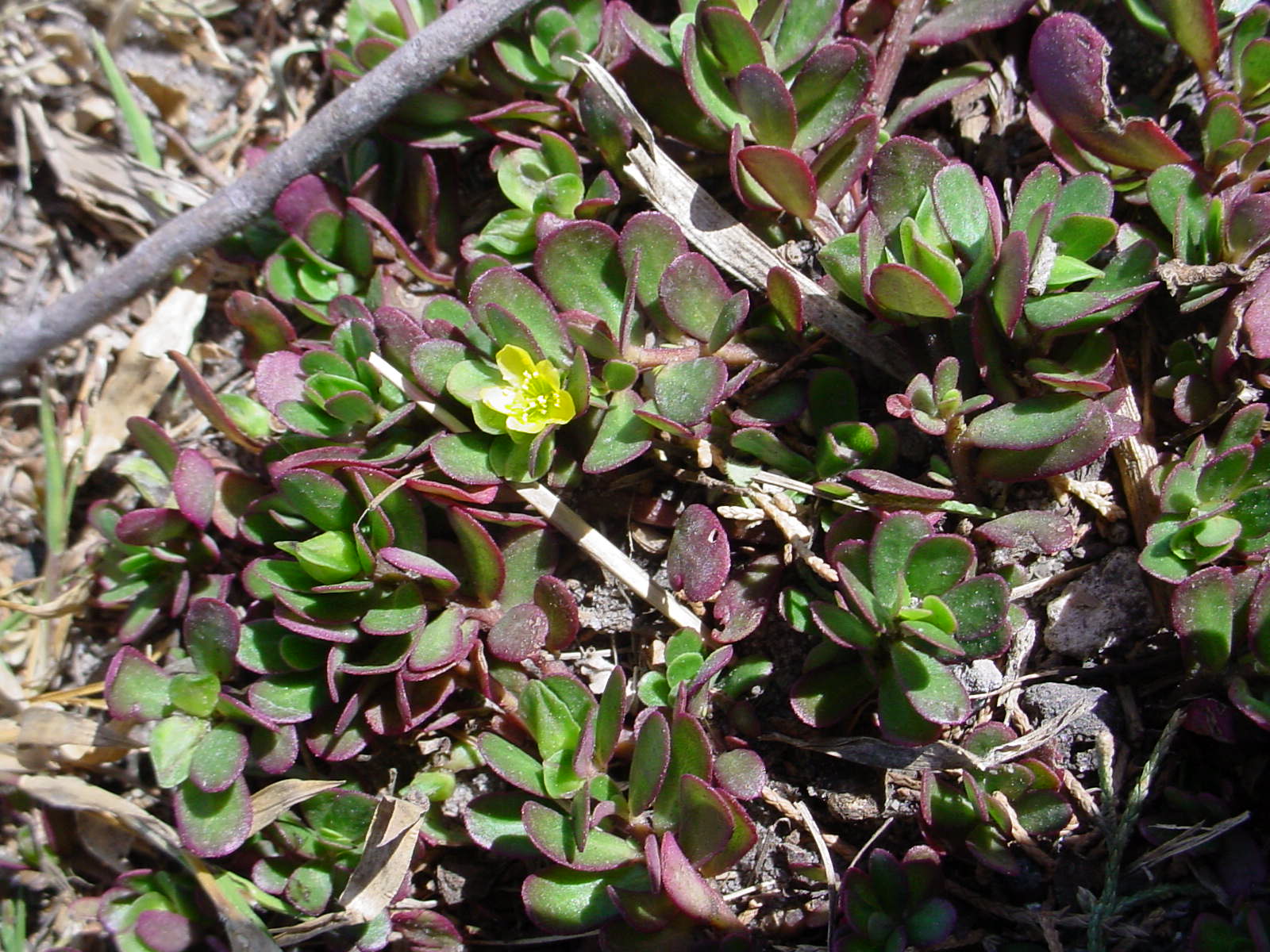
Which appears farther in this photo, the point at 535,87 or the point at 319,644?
the point at 535,87

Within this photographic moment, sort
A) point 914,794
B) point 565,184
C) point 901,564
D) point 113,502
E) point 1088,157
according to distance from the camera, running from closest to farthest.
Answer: point 901,564, point 914,794, point 1088,157, point 565,184, point 113,502

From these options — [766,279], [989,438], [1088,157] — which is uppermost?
[1088,157]

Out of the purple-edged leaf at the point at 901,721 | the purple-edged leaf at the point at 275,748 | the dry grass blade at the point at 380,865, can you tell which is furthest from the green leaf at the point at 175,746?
the purple-edged leaf at the point at 901,721

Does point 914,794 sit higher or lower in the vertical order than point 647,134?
lower

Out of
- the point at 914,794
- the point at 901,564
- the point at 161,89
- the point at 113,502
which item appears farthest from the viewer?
the point at 161,89

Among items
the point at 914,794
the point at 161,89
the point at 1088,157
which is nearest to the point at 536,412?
the point at 914,794

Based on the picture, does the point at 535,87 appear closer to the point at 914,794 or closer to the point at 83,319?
the point at 83,319
